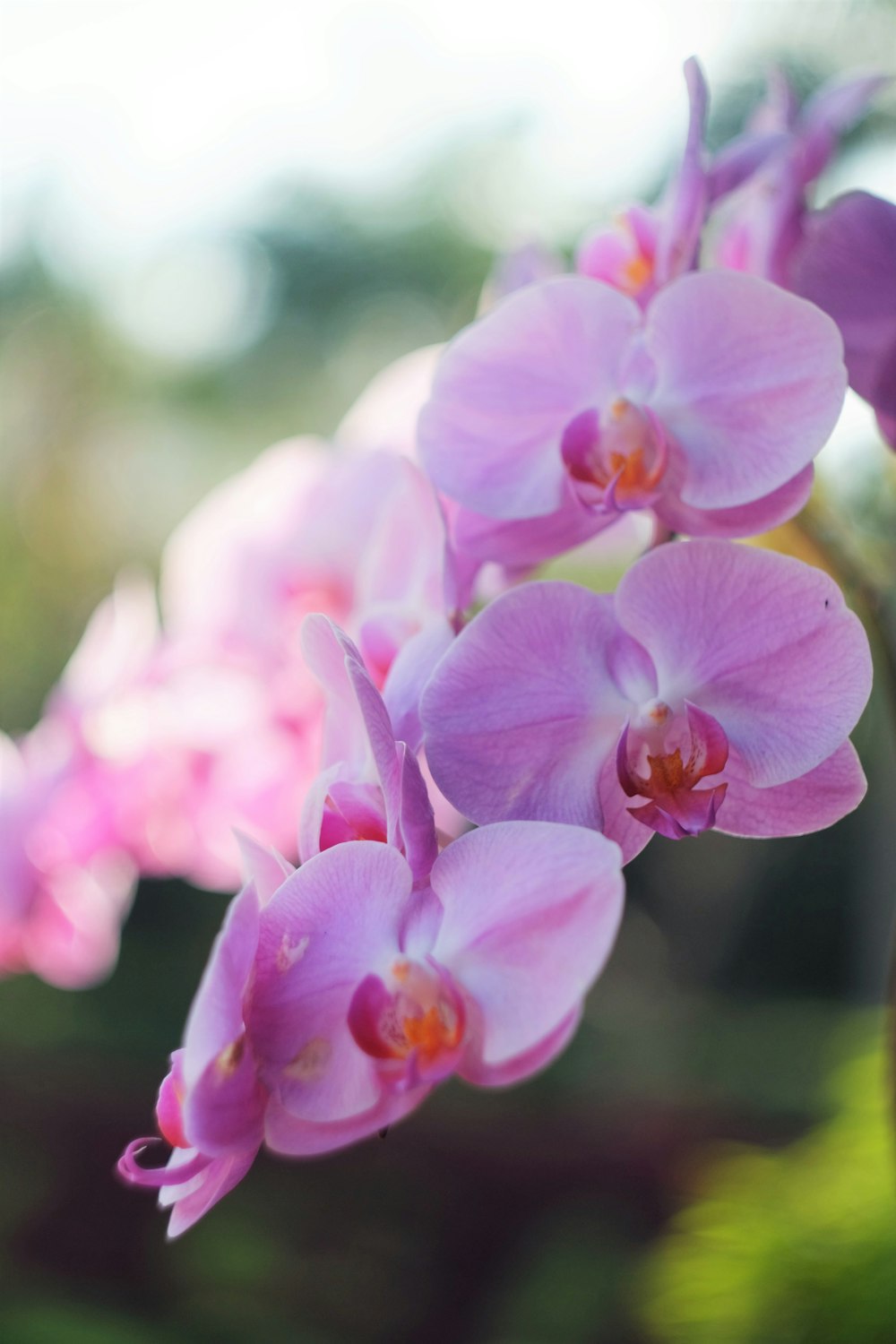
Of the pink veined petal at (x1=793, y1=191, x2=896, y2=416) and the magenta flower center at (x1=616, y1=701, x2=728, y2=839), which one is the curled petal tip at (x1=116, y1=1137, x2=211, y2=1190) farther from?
the pink veined petal at (x1=793, y1=191, x2=896, y2=416)

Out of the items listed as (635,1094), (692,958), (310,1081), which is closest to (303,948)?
(310,1081)

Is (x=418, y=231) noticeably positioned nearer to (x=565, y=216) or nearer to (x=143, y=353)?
(x=143, y=353)

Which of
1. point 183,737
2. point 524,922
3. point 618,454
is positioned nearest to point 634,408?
point 618,454

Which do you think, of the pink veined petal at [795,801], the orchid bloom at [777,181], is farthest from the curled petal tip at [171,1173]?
the orchid bloom at [777,181]

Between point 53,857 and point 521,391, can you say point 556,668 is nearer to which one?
point 521,391

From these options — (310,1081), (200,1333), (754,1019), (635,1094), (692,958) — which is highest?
(310,1081)
